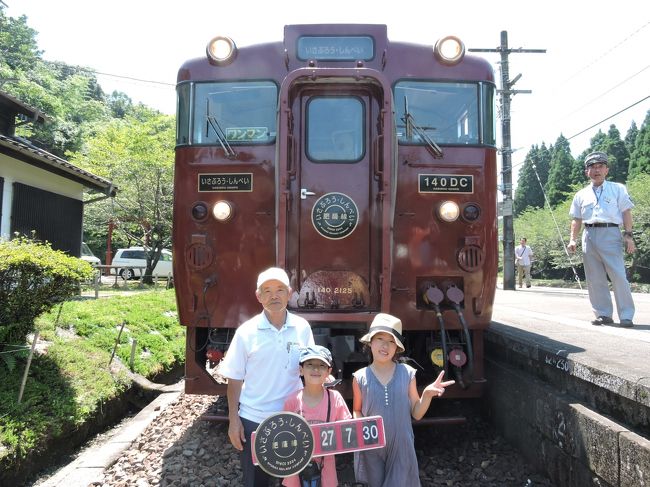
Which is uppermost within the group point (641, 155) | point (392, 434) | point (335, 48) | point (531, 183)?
point (531, 183)

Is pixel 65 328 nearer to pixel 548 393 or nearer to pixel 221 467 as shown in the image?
pixel 221 467

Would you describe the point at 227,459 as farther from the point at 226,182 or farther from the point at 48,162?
the point at 48,162

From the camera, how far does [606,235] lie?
17.4 ft

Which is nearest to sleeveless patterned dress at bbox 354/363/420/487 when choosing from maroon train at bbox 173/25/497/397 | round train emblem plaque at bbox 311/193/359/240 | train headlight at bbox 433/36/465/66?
maroon train at bbox 173/25/497/397

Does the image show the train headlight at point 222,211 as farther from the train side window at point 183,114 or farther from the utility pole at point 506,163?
the utility pole at point 506,163

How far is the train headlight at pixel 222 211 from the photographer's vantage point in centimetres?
432

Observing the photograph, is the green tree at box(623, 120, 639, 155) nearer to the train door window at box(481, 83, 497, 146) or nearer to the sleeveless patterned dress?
the train door window at box(481, 83, 497, 146)

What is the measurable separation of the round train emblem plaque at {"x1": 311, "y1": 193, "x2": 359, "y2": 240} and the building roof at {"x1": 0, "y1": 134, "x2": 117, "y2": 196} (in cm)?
794

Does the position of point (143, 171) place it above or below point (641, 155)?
below

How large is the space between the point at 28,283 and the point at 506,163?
1549 cm

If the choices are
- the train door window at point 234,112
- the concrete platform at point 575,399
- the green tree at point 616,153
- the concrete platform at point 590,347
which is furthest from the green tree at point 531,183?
the train door window at point 234,112

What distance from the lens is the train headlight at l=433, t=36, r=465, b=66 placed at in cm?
443

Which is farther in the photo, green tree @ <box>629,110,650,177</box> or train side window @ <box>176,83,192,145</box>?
green tree @ <box>629,110,650,177</box>

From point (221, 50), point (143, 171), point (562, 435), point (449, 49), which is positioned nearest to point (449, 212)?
point (449, 49)
